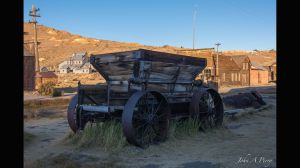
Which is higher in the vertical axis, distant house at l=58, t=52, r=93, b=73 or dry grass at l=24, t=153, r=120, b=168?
distant house at l=58, t=52, r=93, b=73

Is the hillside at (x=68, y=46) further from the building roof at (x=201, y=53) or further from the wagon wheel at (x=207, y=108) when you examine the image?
the wagon wheel at (x=207, y=108)

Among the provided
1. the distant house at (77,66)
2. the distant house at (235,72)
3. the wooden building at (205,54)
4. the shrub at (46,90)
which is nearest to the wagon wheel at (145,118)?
the shrub at (46,90)

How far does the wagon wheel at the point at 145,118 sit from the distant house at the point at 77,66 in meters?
60.3

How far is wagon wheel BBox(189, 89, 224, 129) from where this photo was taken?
864 centimetres

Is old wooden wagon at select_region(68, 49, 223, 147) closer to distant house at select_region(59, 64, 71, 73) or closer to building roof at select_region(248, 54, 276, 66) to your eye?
distant house at select_region(59, 64, 71, 73)

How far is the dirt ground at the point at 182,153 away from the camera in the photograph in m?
5.72

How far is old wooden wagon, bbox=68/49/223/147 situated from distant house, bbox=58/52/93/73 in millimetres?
59203

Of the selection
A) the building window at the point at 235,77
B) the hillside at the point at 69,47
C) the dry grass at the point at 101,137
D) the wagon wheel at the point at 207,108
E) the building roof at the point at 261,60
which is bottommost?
the dry grass at the point at 101,137

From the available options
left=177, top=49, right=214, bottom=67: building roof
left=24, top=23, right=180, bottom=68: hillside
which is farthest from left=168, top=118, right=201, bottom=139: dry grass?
left=24, top=23, right=180, bottom=68: hillside

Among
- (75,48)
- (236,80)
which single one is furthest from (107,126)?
(75,48)
